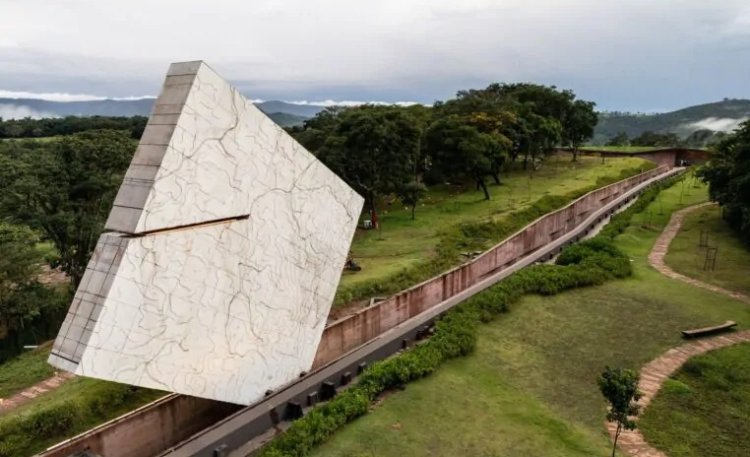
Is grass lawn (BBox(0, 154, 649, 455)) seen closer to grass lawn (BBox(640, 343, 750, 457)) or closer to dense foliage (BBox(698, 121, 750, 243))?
grass lawn (BBox(640, 343, 750, 457))

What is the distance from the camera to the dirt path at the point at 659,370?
9.83 metres

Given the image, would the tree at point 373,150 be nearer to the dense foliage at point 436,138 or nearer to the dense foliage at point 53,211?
the dense foliage at point 436,138

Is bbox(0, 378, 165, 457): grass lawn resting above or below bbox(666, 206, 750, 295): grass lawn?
below

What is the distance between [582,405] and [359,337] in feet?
20.4

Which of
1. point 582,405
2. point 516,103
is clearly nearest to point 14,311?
point 582,405

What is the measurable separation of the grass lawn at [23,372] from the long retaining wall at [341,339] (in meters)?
5.48

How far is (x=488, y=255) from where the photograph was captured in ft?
69.3

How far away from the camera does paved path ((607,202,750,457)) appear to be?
9891 mm

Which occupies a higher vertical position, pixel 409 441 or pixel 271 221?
pixel 271 221

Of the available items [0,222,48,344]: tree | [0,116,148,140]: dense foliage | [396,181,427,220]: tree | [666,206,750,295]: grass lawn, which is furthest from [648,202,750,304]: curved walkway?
[0,116,148,140]: dense foliage

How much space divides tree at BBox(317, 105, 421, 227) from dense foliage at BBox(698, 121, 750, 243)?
13.0 metres

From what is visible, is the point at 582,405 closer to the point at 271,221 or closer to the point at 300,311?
the point at 300,311

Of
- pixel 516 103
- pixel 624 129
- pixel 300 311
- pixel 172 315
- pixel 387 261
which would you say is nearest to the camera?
pixel 172 315

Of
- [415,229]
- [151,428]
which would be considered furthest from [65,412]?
[415,229]
